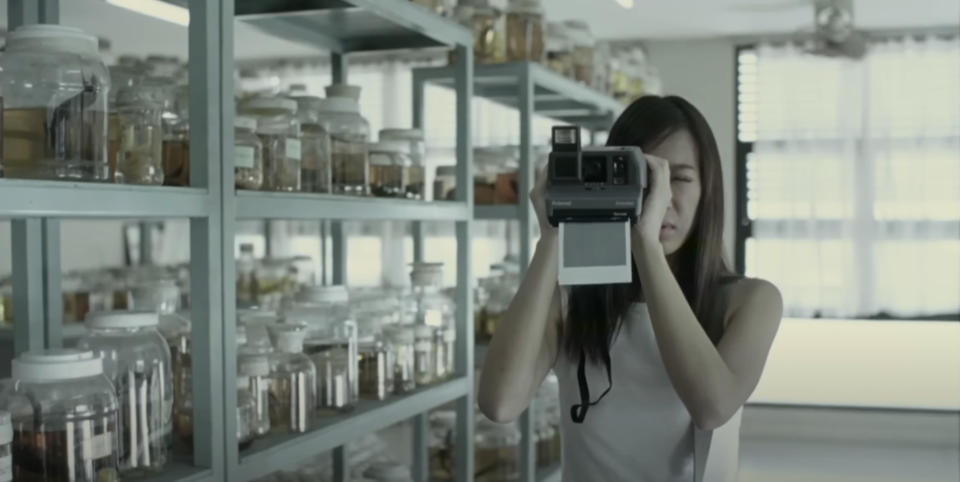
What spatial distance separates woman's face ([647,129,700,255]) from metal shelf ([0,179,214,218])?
0.71m

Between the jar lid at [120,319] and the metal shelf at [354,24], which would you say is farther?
the metal shelf at [354,24]

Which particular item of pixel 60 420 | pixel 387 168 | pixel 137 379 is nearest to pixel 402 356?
pixel 387 168

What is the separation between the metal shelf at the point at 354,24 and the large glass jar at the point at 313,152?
250 mm

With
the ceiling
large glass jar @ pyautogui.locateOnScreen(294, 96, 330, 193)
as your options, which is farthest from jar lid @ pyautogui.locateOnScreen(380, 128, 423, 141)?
the ceiling

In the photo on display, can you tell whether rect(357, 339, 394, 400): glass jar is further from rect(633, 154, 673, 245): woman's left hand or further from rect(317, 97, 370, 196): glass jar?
rect(633, 154, 673, 245): woman's left hand

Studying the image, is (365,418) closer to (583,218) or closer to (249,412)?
(249,412)

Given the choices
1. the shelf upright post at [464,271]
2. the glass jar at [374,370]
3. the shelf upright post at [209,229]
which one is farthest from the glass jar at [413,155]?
the shelf upright post at [209,229]

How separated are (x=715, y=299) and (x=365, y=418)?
32.0 inches

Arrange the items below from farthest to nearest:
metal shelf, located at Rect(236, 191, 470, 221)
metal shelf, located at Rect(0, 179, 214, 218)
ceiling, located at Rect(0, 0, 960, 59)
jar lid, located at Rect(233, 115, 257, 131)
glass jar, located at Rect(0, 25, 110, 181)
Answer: ceiling, located at Rect(0, 0, 960, 59)
jar lid, located at Rect(233, 115, 257, 131)
metal shelf, located at Rect(236, 191, 470, 221)
glass jar, located at Rect(0, 25, 110, 181)
metal shelf, located at Rect(0, 179, 214, 218)

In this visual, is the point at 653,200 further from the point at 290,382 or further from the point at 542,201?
the point at 290,382

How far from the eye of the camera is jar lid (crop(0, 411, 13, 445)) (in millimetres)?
1255

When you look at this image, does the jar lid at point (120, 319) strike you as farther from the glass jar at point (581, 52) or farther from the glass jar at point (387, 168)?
the glass jar at point (581, 52)

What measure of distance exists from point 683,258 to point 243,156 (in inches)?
30.3

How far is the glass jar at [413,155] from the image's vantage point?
249 cm
